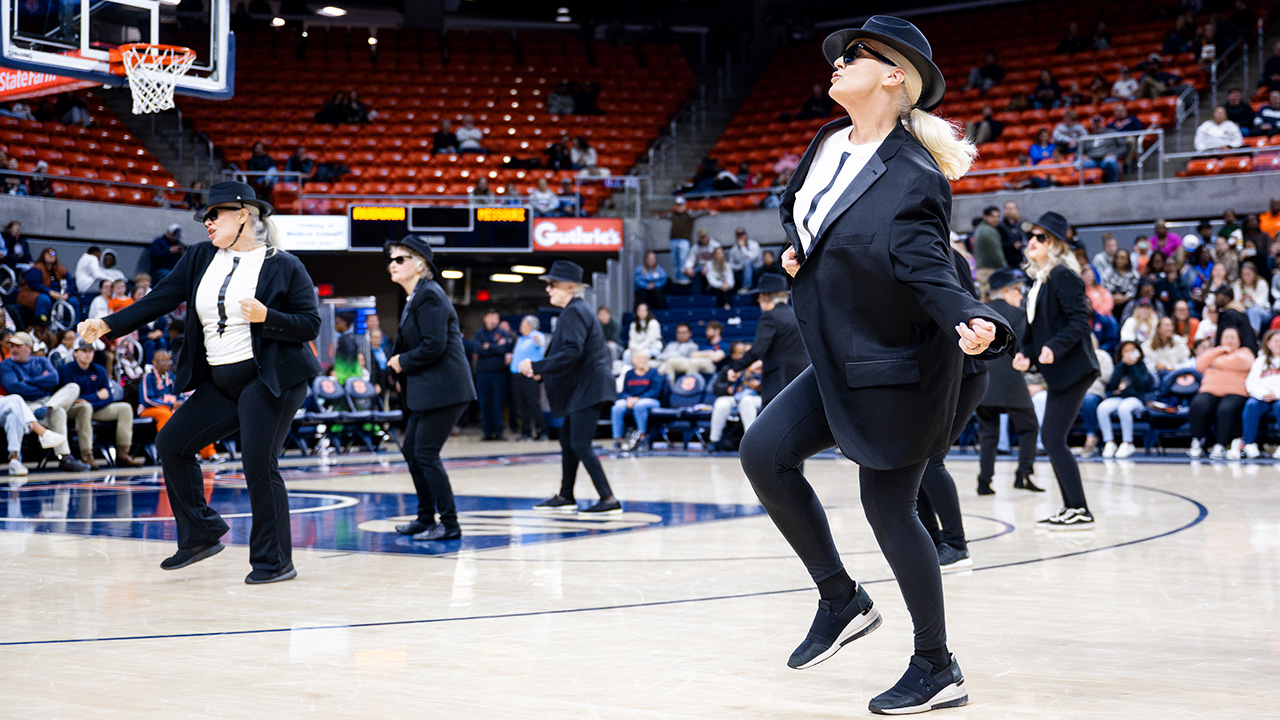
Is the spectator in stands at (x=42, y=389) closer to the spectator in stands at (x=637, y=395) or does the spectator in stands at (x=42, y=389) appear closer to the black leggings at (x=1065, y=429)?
the spectator in stands at (x=637, y=395)

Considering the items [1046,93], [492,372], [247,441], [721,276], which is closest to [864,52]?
[247,441]

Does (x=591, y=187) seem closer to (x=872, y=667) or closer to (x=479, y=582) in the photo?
(x=479, y=582)

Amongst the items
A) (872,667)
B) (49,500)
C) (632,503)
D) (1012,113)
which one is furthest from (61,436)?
(1012,113)

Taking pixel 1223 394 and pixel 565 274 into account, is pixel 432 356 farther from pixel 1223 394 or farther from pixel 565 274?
pixel 1223 394

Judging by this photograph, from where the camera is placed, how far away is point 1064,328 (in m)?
7.40

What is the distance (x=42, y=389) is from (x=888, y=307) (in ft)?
35.9

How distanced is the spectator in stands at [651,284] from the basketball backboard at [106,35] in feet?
29.7

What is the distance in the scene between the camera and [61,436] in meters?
12.3

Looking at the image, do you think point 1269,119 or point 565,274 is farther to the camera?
point 1269,119

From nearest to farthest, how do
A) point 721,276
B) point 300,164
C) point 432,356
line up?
point 432,356 < point 721,276 < point 300,164

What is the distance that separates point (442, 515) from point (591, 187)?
15.7m

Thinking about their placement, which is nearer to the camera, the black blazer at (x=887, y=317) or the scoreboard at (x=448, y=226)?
the black blazer at (x=887, y=317)

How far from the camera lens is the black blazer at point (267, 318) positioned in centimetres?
561

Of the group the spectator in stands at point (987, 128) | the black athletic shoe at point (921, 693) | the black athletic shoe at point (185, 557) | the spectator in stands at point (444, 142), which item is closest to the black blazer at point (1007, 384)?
the black athletic shoe at point (185, 557)
